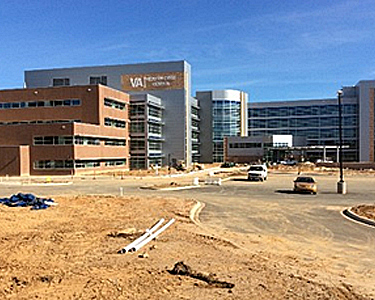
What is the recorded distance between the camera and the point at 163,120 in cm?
8281

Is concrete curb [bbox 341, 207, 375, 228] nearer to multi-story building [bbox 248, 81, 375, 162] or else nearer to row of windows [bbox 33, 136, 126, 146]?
row of windows [bbox 33, 136, 126, 146]

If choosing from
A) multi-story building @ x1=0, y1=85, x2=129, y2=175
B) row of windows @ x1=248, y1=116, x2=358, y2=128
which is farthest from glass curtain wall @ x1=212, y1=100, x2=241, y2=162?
multi-story building @ x1=0, y1=85, x2=129, y2=175

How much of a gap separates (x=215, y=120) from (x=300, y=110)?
33.1 meters

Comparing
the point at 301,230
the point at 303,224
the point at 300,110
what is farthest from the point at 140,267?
the point at 300,110

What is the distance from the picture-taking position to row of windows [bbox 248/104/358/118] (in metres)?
111

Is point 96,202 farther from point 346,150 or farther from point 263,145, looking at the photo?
point 346,150

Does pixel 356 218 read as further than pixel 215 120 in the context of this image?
No

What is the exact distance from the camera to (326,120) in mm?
118250

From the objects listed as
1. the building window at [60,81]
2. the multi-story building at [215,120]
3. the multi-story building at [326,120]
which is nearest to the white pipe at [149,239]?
the building window at [60,81]

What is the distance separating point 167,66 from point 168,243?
69480 millimetres

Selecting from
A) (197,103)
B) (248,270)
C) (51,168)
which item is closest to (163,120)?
(197,103)

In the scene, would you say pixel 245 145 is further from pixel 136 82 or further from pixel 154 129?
pixel 136 82

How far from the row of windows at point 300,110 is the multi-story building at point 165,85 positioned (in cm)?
4785

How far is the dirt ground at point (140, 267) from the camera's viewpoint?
8.18 metres
